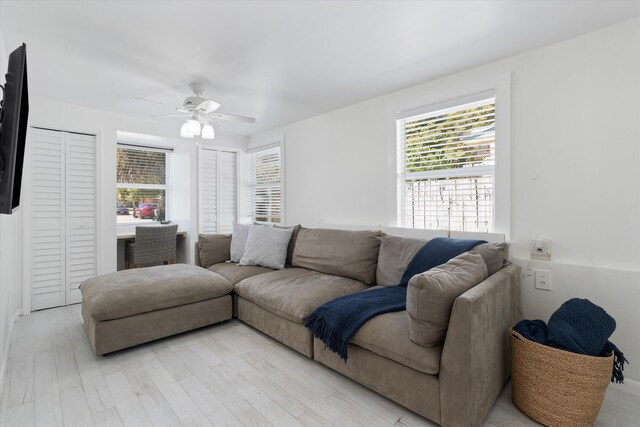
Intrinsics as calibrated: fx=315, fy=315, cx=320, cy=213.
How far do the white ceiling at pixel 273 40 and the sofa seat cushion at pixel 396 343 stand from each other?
5.91 feet

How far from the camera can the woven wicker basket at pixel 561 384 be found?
1.53m

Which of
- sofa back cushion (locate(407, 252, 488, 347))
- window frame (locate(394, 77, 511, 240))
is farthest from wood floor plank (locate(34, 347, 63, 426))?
window frame (locate(394, 77, 511, 240))

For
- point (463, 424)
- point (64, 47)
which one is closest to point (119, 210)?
point (64, 47)

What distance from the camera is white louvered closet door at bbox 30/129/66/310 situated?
3334mm

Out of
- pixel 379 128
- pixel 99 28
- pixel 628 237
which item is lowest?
pixel 628 237

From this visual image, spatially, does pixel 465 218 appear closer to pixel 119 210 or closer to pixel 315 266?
pixel 315 266

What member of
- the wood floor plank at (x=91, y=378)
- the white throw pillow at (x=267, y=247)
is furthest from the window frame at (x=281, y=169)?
the wood floor plank at (x=91, y=378)

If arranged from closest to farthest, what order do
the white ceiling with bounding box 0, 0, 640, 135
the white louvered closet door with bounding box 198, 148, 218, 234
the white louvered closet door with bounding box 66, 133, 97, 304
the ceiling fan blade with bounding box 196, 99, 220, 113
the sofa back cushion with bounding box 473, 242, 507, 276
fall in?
the white ceiling with bounding box 0, 0, 640, 135, the sofa back cushion with bounding box 473, 242, 507, 276, the ceiling fan blade with bounding box 196, 99, 220, 113, the white louvered closet door with bounding box 66, 133, 97, 304, the white louvered closet door with bounding box 198, 148, 218, 234

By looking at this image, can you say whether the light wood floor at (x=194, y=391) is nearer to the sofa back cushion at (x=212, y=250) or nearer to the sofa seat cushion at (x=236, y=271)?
the sofa seat cushion at (x=236, y=271)

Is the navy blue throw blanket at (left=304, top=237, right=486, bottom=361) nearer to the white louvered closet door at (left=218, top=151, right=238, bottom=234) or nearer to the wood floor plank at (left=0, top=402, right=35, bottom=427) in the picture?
the wood floor plank at (left=0, top=402, right=35, bottom=427)

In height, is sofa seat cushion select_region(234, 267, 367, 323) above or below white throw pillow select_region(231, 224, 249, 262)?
below

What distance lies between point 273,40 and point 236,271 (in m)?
2.17

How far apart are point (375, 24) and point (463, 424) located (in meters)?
2.24

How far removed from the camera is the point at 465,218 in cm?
265
